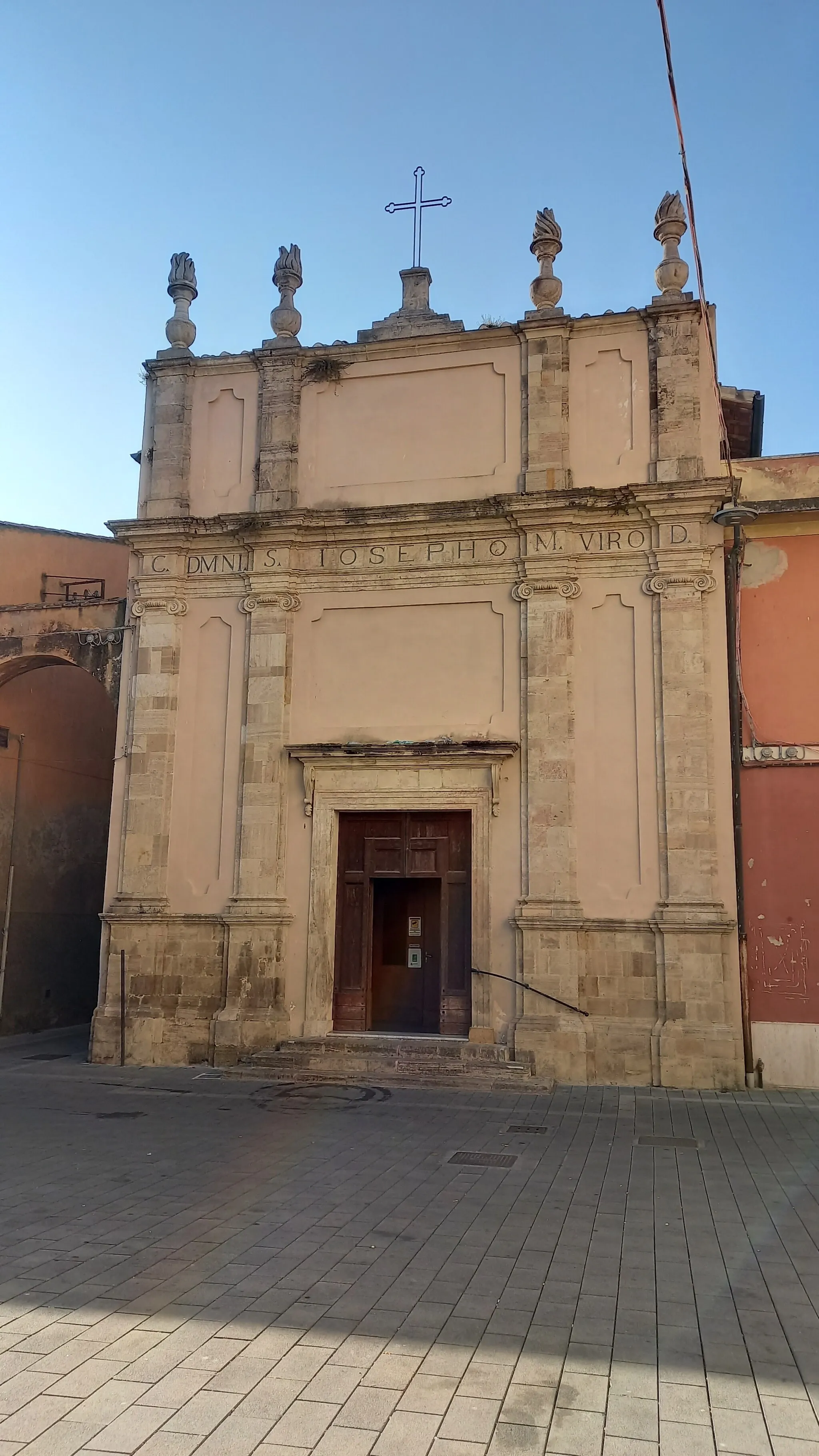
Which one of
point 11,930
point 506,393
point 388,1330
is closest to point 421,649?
point 506,393

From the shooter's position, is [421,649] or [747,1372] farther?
[421,649]

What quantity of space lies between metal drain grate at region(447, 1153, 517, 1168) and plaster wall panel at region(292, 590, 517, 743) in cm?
597

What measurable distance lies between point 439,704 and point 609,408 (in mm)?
4597

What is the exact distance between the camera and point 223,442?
49.8 ft

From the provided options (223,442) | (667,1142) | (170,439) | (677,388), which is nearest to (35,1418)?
(667,1142)

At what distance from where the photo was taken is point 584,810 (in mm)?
12914

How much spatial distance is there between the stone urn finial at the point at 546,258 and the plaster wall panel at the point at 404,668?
4.19 m

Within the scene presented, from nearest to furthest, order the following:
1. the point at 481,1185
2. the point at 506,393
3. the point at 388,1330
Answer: the point at 388,1330 → the point at 481,1185 → the point at 506,393

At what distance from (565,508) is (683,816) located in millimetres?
4232

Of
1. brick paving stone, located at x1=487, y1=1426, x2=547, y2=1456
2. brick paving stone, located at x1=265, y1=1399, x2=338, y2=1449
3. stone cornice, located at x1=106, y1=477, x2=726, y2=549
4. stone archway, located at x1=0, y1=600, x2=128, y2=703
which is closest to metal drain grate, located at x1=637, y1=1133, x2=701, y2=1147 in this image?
brick paving stone, located at x1=487, y1=1426, x2=547, y2=1456

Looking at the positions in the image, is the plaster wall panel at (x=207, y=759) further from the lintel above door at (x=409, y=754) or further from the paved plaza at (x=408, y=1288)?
the paved plaza at (x=408, y=1288)

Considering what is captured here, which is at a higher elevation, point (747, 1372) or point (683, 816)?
point (683, 816)

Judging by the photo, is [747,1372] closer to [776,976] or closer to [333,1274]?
[333,1274]

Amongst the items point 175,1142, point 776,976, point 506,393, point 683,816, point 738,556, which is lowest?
point 175,1142
